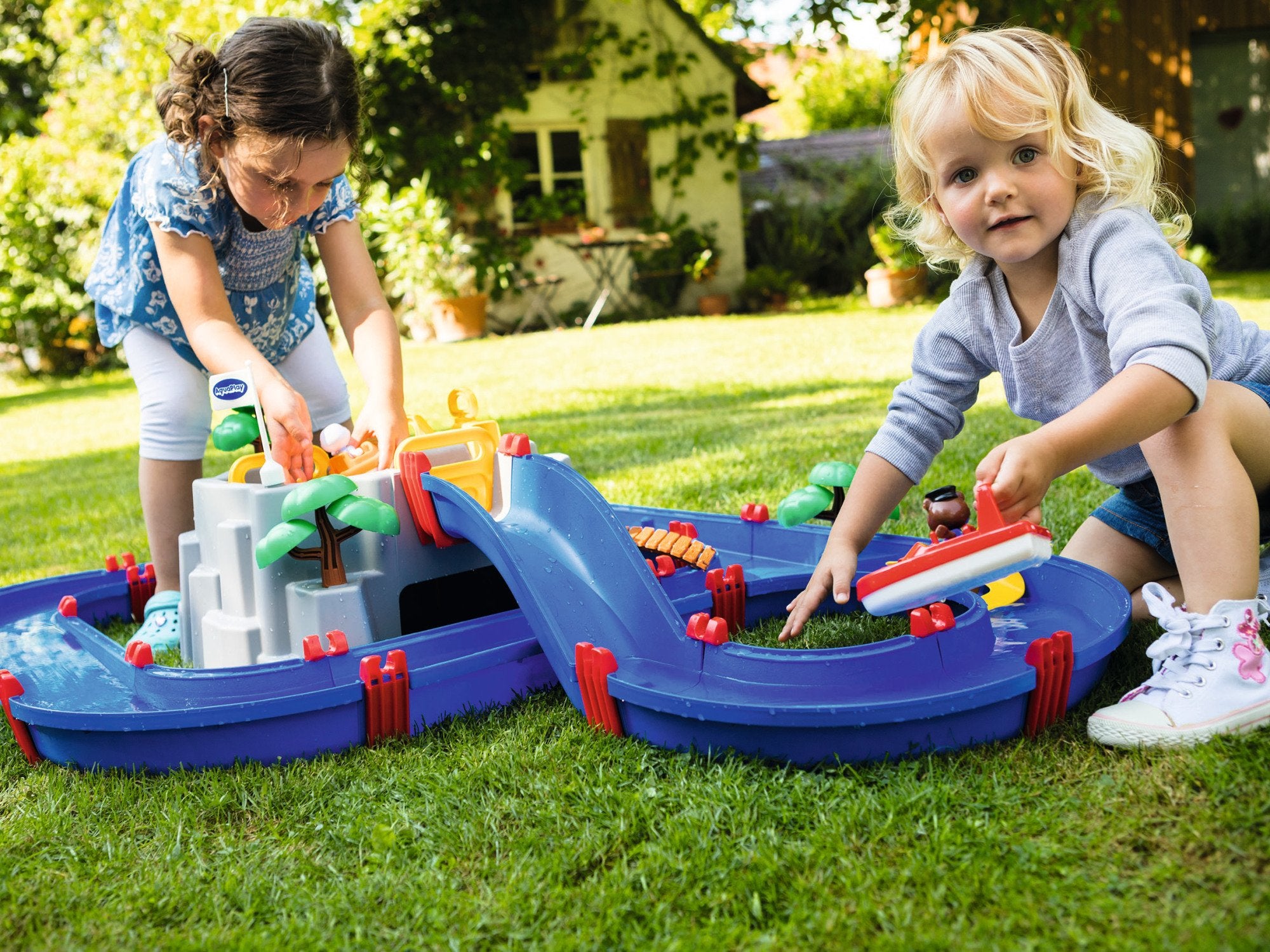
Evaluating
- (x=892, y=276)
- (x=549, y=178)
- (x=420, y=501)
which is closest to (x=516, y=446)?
(x=420, y=501)

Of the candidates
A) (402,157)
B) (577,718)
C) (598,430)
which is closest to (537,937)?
(577,718)

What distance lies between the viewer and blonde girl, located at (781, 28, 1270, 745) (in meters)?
1.27

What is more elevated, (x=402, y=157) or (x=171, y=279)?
(x=402, y=157)

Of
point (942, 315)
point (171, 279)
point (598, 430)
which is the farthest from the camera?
point (598, 430)

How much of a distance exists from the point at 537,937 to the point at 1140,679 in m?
0.91

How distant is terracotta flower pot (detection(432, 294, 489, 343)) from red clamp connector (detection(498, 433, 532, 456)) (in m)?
7.67

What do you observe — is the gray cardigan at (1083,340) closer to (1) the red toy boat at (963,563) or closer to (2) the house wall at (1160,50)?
(1) the red toy boat at (963,563)

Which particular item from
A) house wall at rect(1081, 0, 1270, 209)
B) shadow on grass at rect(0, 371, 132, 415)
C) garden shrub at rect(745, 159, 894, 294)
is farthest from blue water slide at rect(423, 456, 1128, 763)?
house wall at rect(1081, 0, 1270, 209)

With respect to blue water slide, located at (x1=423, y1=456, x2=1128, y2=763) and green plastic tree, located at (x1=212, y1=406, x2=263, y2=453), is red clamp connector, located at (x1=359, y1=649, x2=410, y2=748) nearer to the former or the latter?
blue water slide, located at (x1=423, y1=456, x2=1128, y2=763)

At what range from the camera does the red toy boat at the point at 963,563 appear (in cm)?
123

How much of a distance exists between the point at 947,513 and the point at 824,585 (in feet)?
0.72

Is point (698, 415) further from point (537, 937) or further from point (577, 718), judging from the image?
point (537, 937)

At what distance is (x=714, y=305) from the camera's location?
1045 centimetres

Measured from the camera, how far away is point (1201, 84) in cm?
1108
